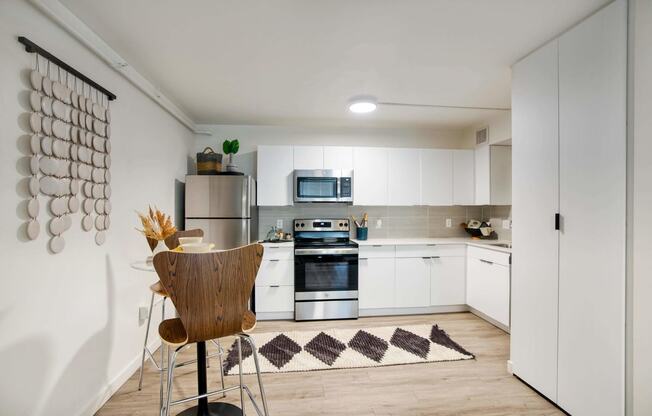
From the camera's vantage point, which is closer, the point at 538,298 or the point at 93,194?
the point at 93,194

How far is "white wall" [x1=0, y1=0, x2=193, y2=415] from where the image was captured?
4.50ft

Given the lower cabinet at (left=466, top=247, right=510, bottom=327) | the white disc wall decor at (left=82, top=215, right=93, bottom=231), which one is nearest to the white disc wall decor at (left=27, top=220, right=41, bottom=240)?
the white disc wall decor at (left=82, top=215, right=93, bottom=231)

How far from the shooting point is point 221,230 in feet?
11.1

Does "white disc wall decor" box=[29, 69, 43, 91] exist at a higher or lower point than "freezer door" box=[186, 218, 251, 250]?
higher

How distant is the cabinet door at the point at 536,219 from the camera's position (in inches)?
77.5

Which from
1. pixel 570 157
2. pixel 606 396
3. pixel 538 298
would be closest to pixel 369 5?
pixel 570 157

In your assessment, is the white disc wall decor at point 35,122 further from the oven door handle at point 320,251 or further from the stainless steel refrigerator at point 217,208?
the oven door handle at point 320,251

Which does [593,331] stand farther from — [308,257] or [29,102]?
[29,102]

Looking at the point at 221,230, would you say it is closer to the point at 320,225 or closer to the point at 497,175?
the point at 320,225

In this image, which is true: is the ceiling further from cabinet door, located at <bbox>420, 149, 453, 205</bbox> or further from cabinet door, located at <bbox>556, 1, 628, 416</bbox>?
cabinet door, located at <bbox>420, 149, 453, 205</bbox>

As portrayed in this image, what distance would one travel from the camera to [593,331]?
1.72m

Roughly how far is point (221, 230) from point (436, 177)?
2.71 metres

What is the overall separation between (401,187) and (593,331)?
2.51m

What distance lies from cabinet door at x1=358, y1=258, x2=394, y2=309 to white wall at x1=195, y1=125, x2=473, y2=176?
1633mm
